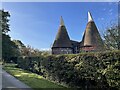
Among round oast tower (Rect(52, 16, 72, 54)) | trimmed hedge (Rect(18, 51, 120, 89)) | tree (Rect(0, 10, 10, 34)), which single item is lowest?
trimmed hedge (Rect(18, 51, 120, 89))

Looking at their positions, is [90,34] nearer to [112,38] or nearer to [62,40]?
[62,40]

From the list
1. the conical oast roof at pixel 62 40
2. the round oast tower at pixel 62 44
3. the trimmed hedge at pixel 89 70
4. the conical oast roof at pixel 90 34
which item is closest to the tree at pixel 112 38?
the conical oast roof at pixel 90 34

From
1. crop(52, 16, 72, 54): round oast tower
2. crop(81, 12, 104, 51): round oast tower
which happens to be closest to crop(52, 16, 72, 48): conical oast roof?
crop(52, 16, 72, 54): round oast tower

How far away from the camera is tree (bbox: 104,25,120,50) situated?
30138mm

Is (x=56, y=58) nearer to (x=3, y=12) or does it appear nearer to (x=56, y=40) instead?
(x=56, y=40)

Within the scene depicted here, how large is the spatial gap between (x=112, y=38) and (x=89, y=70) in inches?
797

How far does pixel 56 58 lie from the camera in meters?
17.6

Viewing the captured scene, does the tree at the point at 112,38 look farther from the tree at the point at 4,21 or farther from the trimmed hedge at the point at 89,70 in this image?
the tree at the point at 4,21

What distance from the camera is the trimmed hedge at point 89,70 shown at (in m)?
10.7

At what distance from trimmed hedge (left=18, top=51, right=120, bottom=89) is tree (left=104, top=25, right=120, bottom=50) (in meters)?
Answer: 14.9

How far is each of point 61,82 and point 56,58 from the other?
2.12 metres

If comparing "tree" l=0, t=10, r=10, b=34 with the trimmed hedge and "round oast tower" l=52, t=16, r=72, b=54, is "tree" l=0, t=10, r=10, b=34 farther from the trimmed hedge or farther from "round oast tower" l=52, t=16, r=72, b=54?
the trimmed hedge

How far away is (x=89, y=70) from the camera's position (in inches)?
483

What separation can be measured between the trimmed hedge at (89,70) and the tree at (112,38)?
14.9 m
